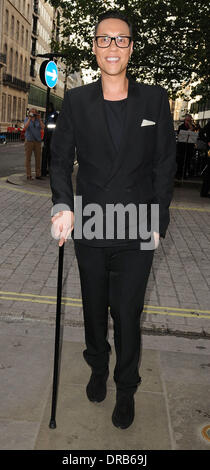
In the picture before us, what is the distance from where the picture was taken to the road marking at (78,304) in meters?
→ 4.71

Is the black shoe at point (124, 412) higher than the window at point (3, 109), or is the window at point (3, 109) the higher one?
the window at point (3, 109)

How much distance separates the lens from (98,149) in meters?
2.60

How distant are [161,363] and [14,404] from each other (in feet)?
3.87

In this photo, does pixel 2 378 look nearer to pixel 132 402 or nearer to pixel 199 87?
pixel 132 402

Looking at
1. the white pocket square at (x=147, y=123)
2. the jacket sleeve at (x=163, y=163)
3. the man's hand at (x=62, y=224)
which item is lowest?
the man's hand at (x=62, y=224)

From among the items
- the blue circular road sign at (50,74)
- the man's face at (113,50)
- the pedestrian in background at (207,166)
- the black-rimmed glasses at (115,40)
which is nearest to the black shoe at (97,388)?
the man's face at (113,50)

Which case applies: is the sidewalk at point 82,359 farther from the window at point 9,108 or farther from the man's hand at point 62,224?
the window at point 9,108

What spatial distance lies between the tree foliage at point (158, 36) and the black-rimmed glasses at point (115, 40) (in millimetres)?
13801

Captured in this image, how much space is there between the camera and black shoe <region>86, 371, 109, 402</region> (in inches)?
122

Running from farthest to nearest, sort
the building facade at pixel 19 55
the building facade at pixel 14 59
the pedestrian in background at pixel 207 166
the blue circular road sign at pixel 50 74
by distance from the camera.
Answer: the building facade at pixel 14 59 → the building facade at pixel 19 55 → the blue circular road sign at pixel 50 74 → the pedestrian in background at pixel 207 166

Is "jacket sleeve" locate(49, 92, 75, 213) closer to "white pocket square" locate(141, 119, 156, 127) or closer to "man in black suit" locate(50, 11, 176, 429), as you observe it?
"man in black suit" locate(50, 11, 176, 429)

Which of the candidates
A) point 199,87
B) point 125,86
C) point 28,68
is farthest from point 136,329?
point 28,68

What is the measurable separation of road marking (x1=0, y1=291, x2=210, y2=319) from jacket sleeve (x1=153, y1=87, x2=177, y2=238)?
217cm

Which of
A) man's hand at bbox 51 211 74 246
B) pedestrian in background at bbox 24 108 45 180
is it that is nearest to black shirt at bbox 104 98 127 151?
man's hand at bbox 51 211 74 246
